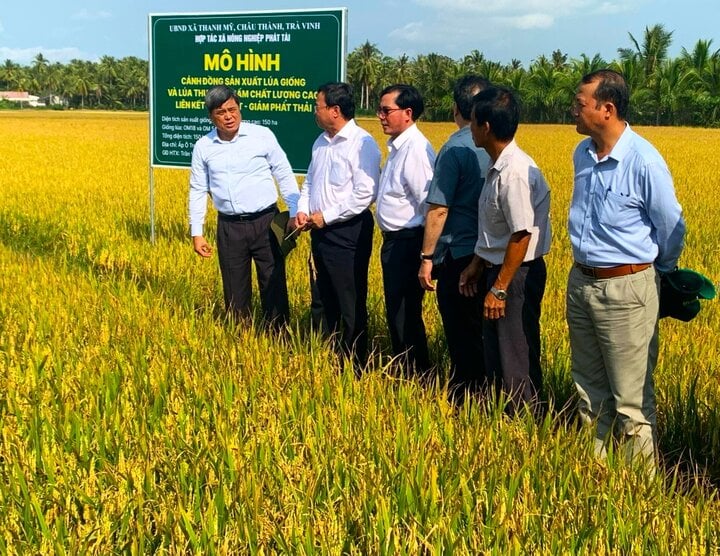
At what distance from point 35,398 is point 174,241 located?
439cm

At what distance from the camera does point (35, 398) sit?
2578 mm

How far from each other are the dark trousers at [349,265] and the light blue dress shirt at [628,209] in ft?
4.85

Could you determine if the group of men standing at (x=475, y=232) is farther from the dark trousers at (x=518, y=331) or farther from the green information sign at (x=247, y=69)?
the green information sign at (x=247, y=69)

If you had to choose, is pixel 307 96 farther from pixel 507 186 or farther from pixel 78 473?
pixel 78 473

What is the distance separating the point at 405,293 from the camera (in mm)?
3561

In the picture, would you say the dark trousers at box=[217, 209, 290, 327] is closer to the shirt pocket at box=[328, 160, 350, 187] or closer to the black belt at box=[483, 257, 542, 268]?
the shirt pocket at box=[328, 160, 350, 187]

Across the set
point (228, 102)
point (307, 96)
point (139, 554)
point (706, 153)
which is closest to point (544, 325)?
point (228, 102)

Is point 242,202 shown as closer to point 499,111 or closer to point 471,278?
point 471,278

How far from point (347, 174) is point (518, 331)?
141cm

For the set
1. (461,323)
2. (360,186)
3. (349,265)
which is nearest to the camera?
(461,323)

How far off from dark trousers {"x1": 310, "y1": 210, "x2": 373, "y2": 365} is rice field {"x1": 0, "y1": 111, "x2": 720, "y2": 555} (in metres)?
0.30

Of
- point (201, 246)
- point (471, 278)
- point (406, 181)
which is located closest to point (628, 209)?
point (471, 278)

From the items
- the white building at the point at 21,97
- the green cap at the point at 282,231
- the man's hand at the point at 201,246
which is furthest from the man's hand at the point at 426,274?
the white building at the point at 21,97

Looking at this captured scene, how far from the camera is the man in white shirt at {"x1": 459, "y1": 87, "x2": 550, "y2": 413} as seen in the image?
271 centimetres
